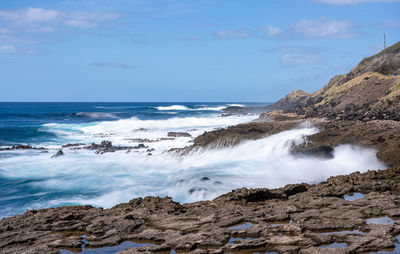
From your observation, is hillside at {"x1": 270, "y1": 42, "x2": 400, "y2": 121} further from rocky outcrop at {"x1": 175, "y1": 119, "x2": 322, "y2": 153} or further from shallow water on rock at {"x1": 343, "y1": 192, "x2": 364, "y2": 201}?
shallow water on rock at {"x1": 343, "y1": 192, "x2": 364, "y2": 201}

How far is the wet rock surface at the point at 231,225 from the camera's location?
6145mm

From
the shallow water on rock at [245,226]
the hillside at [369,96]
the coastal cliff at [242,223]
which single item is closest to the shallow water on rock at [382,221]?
the coastal cliff at [242,223]

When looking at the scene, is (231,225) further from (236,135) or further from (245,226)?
(236,135)

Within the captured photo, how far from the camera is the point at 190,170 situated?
1544cm

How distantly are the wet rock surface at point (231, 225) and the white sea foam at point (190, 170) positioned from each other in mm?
3202

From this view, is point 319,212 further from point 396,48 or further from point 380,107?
point 396,48

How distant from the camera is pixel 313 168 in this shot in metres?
13.8

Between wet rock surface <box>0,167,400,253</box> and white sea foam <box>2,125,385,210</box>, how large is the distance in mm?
3202

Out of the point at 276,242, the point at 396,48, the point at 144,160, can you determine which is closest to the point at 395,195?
the point at 276,242

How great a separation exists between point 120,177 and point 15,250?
32.0 ft

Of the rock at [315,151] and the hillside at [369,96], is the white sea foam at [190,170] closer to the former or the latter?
the rock at [315,151]

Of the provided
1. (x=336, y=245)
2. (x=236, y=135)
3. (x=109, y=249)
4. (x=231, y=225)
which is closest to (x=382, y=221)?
(x=336, y=245)

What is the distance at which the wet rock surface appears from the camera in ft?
20.2

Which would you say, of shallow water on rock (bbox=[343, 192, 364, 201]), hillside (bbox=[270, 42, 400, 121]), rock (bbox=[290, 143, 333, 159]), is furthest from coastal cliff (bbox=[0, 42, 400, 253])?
hillside (bbox=[270, 42, 400, 121])
